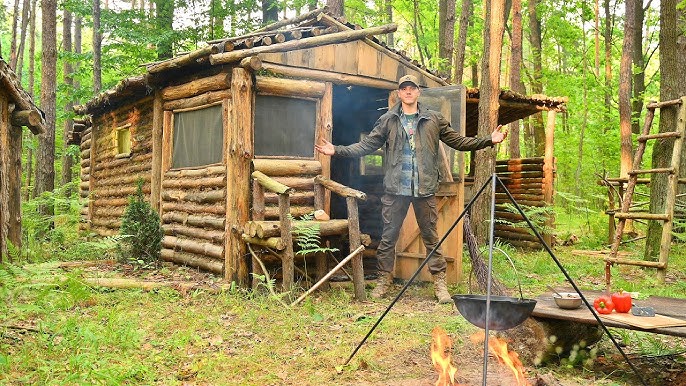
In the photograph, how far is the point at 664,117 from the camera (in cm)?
833

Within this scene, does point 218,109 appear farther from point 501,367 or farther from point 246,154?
point 501,367

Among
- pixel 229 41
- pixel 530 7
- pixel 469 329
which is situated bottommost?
pixel 469 329

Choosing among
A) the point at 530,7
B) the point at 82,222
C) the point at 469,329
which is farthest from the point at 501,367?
the point at 530,7

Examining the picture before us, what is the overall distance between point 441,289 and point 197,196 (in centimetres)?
383

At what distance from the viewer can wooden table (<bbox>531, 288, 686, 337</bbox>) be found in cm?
382

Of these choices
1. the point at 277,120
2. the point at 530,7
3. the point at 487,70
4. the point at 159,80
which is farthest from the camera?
the point at 530,7

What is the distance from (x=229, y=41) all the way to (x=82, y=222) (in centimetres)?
880

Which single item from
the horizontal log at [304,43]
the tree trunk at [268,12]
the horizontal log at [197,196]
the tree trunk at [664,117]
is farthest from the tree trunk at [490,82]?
the tree trunk at [268,12]

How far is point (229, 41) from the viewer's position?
23.8 feet

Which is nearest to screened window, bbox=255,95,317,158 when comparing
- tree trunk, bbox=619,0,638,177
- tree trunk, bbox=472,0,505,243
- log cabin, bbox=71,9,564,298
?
log cabin, bbox=71,9,564,298

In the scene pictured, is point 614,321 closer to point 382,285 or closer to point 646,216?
point 382,285

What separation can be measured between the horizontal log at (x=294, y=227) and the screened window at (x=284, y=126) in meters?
1.40

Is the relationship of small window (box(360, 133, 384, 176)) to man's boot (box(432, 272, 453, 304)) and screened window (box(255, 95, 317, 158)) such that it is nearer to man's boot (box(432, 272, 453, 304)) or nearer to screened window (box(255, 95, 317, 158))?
screened window (box(255, 95, 317, 158))

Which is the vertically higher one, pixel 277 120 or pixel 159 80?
pixel 159 80
